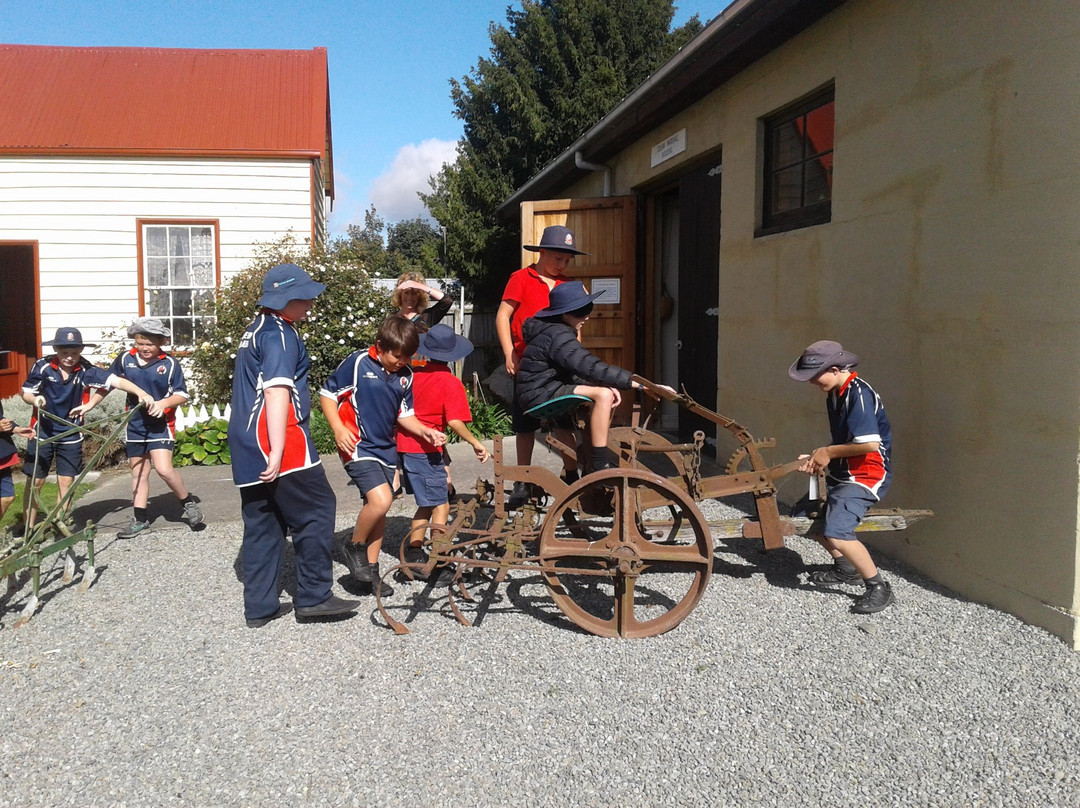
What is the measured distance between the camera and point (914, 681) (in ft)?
11.0

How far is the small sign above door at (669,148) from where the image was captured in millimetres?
7633

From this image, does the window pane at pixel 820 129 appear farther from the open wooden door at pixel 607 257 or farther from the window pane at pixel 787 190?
the open wooden door at pixel 607 257

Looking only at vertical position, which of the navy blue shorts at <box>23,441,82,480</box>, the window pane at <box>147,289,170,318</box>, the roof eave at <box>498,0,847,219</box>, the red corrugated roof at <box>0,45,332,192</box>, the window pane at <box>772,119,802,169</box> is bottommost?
the navy blue shorts at <box>23,441,82,480</box>

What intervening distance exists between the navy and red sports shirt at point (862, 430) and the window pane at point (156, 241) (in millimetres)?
9393

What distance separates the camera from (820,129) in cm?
577

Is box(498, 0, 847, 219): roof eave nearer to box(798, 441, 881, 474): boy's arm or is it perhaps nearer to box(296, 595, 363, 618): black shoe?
box(798, 441, 881, 474): boy's arm

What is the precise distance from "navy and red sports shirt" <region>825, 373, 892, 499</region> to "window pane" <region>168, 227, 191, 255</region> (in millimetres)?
9226

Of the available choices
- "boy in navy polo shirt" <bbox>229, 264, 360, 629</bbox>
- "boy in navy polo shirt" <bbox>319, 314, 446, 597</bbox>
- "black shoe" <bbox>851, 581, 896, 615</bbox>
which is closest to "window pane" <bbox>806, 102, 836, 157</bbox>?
"black shoe" <bbox>851, 581, 896, 615</bbox>

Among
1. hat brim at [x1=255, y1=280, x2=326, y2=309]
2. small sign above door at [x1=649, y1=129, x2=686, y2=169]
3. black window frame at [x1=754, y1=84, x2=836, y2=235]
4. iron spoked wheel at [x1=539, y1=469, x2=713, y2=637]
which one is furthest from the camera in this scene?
small sign above door at [x1=649, y1=129, x2=686, y2=169]

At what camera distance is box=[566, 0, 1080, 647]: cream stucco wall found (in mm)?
3625

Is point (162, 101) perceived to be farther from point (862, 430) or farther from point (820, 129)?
point (862, 430)

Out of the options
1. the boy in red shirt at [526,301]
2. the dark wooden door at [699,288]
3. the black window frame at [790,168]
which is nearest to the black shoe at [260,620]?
the boy in red shirt at [526,301]

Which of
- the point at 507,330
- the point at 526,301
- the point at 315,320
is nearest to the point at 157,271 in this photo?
the point at 315,320

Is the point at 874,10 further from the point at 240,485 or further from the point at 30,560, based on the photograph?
the point at 30,560
